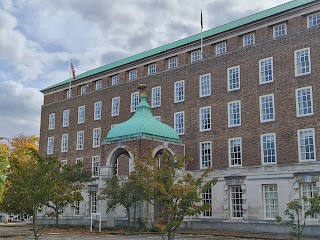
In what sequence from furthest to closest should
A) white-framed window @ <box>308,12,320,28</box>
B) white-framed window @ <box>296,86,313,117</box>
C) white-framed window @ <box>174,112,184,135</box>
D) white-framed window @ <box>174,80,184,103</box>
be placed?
white-framed window @ <box>174,80,184,103</box> < white-framed window @ <box>174,112,184,135</box> < white-framed window @ <box>308,12,320,28</box> < white-framed window @ <box>296,86,313,117</box>

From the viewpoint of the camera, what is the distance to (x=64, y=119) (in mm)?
58969

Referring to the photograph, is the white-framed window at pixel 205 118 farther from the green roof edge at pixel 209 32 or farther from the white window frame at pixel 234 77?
the green roof edge at pixel 209 32

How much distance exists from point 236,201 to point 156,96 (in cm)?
1479

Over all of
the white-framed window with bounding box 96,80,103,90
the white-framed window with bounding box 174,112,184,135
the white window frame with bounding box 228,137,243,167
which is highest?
the white-framed window with bounding box 96,80,103,90

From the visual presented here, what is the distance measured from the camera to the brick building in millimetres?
35156

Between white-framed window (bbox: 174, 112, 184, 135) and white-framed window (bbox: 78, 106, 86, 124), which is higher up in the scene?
white-framed window (bbox: 78, 106, 86, 124)

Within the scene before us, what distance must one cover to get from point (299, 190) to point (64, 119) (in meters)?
34.5

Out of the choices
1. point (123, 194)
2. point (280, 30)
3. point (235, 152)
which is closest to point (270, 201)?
point (235, 152)

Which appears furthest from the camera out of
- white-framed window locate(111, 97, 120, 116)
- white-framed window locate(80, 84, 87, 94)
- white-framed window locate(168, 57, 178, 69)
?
white-framed window locate(80, 84, 87, 94)

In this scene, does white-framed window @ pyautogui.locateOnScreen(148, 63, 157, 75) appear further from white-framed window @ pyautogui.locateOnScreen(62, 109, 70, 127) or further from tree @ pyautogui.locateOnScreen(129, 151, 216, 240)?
tree @ pyautogui.locateOnScreen(129, 151, 216, 240)

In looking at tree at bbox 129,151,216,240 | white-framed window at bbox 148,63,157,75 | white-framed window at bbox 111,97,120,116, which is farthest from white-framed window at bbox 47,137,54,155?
tree at bbox 129,151,216,240

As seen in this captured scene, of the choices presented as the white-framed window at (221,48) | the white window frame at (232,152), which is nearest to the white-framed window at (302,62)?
the white window frame at (232,152)

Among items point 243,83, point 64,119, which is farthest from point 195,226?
point 64,119

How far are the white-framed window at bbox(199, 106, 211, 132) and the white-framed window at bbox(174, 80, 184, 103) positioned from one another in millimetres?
2984
